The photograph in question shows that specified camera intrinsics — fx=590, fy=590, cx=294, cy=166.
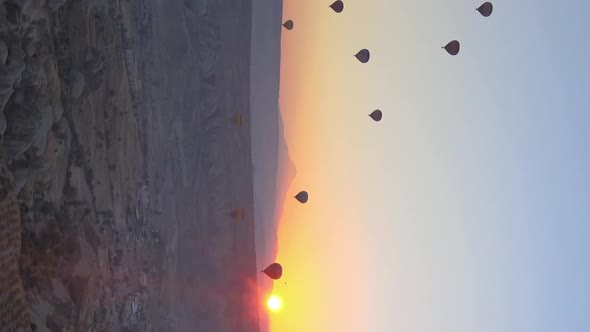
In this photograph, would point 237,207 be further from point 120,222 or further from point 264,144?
point 120,222

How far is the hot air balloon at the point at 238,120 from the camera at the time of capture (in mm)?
9750

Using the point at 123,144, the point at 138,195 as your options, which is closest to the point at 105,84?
the point at 123,144

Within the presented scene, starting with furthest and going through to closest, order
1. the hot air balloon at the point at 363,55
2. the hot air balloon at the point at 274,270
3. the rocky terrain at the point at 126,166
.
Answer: the hot air balloon at the point at 274,270, the hot air balloon at the point at 363,55, the rocky terrain at the point at 126,166

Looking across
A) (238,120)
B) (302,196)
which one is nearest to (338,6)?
(238,120)

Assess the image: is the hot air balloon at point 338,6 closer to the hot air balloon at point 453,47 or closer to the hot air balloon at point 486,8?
the hot air balloon at point 453,47

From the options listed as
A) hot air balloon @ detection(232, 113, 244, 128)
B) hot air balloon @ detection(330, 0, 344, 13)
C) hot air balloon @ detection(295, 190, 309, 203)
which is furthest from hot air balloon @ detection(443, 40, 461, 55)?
hot air balloon @ detection(232, 113, 244, 128)

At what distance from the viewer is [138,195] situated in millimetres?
7645

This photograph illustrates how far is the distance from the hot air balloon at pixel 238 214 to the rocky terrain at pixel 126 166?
34mm

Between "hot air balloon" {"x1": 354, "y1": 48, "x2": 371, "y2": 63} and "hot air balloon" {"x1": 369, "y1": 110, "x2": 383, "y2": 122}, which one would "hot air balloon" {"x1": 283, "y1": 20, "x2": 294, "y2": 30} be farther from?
"hot air balloon" {"x1": 369, "y1": 110, "x2": 383, "y2": 122}

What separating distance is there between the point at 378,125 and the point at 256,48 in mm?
2482

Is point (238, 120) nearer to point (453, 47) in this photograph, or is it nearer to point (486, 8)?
point (453, 47)

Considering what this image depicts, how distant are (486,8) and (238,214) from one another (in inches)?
201

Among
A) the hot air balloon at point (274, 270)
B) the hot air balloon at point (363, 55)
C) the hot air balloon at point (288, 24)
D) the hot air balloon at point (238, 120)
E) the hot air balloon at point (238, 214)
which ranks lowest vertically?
the hot air balloon at point (274, 270)

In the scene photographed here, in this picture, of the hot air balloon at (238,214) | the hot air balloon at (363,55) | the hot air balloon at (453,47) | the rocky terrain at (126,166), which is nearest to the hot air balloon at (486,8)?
the hot air balloon at (453,47)
